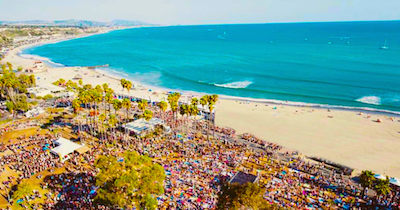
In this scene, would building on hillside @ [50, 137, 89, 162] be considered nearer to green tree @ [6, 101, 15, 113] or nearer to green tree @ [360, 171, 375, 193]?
green tree @ [6, 101, 15, 113]

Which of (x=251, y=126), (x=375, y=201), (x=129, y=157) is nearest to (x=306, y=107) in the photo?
(x=251, y=126)

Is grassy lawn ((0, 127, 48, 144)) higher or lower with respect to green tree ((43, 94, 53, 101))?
lower

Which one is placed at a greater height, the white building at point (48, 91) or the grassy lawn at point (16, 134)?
the white building at point (48, 91)

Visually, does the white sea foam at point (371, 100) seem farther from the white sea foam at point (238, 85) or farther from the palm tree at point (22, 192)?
the palm tree at point (22, 192)

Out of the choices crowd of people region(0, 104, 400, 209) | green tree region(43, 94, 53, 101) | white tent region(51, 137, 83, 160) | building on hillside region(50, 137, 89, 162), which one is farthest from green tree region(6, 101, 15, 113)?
white tent region(51, 137, 83, 160)

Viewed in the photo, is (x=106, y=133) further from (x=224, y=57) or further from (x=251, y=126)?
(x=224, y=57)

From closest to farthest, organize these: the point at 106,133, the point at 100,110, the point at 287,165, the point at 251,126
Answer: the point at 287,165, the point at 106,133, the point at 251,126, the point at 100,110

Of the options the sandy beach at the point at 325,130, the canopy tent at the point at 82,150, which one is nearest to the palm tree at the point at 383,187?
the sandy beach at the point at 325,130
